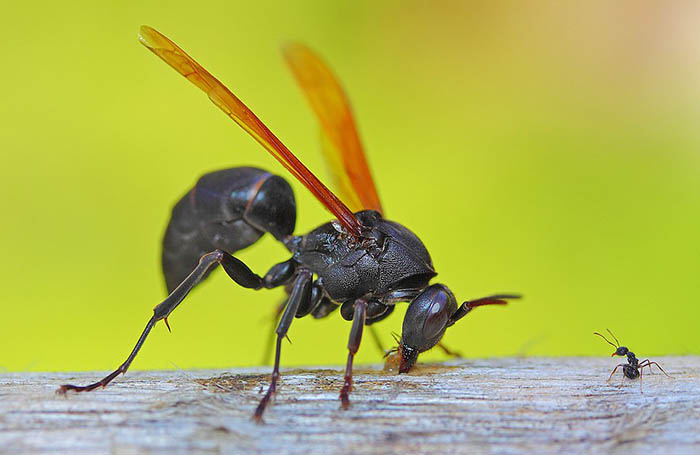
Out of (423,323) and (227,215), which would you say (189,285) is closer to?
(227,215)

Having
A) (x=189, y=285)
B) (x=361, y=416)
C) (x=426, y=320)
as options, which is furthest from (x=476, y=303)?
(x=189, y=285)

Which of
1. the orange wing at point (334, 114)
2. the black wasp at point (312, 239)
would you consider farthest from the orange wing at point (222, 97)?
the orange wing at point (334, 114)

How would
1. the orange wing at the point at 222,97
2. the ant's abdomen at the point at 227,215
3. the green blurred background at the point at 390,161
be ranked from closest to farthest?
the orange wing at the point at 222,97, the ant's abdomen at the point at 227,215, the green blurred background at the point at 390,161

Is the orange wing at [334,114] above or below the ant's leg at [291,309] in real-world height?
above

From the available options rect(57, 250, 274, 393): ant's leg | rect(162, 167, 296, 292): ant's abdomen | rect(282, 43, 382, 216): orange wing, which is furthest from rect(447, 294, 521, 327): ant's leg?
rect(162, 167, 296, 292): ant's abdomen

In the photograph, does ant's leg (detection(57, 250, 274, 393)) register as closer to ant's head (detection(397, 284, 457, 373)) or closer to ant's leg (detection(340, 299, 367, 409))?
ant's leg (detection(340, 299, 367, 409))

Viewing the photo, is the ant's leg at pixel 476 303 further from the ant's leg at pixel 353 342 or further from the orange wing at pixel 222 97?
the orange wing at pixel 222 97
